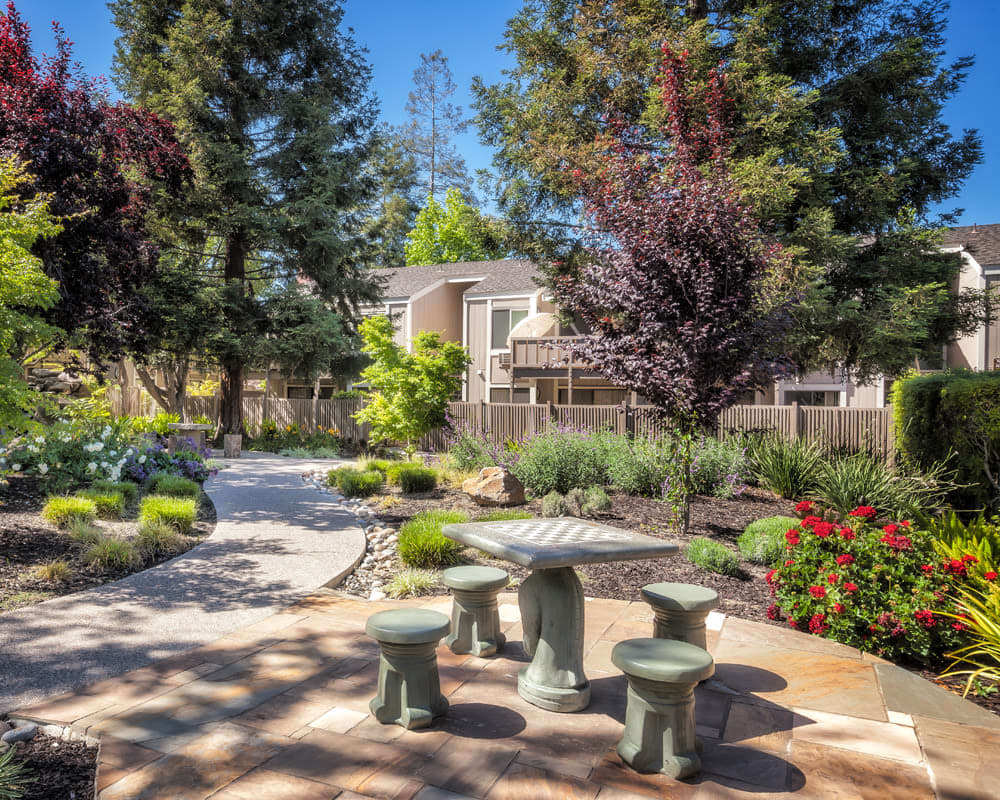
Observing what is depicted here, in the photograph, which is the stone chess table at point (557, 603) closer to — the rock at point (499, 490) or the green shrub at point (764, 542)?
the green shrub at point (764, 542)

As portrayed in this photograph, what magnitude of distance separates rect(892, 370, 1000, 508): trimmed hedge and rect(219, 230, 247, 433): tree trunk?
15.1 m

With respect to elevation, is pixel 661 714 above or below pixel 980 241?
below

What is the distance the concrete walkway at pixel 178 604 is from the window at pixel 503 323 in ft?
55.2

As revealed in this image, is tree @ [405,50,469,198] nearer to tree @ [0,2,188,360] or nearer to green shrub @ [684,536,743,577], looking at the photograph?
tree @ [0,2,188,360]

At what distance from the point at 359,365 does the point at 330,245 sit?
3.92 meters

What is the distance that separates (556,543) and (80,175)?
8.00m

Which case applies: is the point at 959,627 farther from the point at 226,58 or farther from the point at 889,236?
the point at 226,58

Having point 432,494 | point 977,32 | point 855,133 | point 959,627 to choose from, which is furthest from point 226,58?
point 959,627

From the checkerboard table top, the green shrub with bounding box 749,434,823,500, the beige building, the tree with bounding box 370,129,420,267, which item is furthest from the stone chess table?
the tree with bounding box 370,129,420,267

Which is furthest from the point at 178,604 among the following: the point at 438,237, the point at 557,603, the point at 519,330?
the point at 438,237

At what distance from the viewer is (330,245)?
1644 cm

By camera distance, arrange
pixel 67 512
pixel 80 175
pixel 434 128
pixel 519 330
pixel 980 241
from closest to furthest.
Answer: pixel 67 512
pixel 80 175
pixel 980 241
pixel 519 330
pixel 434 128

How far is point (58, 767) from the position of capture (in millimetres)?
2576

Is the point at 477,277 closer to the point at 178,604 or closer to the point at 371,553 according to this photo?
the point at 371,553
